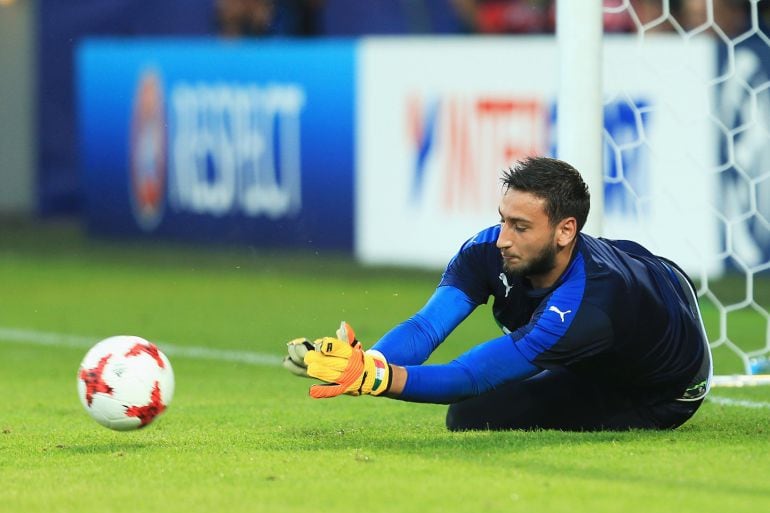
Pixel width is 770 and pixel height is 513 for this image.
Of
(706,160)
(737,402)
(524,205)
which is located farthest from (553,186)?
(706,160)

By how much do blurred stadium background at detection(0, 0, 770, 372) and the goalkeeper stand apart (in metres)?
2.65

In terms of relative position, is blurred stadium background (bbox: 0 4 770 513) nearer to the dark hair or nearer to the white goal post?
the white goal post

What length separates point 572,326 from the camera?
5.56 meters

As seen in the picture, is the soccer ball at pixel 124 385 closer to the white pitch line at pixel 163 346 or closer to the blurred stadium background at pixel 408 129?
the white pitch line at pixel 163 346

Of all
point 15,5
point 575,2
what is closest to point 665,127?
point 575,2

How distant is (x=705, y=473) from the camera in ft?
16.9

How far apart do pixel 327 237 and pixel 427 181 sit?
134cm

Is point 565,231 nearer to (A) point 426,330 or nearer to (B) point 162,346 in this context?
(A) point 426,330

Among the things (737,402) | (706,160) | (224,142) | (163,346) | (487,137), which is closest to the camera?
(737,402)

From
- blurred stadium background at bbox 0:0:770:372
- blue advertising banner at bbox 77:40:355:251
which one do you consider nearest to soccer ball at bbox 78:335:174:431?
blurred stadium background at bbox 0:0:770:372

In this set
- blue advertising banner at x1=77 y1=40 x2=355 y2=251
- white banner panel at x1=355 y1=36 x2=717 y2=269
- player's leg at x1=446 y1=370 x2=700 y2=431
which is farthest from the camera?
blue advertising banner at x1=77 y1=40 x2=355 y2=251

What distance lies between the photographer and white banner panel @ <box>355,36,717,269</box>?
11422mm

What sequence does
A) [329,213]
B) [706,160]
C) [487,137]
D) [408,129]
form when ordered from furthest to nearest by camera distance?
[329,213] → [408,129] → [487,137] → [706,160]

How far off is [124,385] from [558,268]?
1.59m
